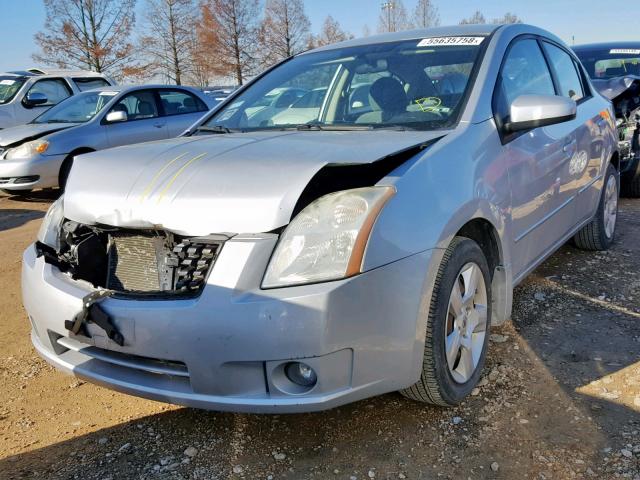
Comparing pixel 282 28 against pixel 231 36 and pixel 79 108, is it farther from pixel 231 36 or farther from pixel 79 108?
pixel 79 108

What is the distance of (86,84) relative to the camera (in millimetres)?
11422

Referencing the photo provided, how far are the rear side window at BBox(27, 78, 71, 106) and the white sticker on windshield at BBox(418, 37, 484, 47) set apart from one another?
928cm

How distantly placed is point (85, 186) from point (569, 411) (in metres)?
2.20

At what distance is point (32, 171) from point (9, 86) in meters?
4.49

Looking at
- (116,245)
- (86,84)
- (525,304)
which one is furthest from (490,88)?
(86,84)

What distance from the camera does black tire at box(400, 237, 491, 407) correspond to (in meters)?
2.22

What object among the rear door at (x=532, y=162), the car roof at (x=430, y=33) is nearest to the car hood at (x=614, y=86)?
the rear door at (x=532, y=162)

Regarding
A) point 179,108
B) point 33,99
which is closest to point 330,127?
point 179,108

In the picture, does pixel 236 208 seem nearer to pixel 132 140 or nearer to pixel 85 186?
pixel 85 186

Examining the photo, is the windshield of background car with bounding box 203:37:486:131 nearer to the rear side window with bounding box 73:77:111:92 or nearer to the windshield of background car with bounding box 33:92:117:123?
the windshield of background car with bounding box 33:92:117:123

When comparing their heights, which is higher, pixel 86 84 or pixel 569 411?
pixel 86 84

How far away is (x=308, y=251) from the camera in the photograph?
6.50ft

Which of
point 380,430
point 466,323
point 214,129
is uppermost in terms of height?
point 214,129

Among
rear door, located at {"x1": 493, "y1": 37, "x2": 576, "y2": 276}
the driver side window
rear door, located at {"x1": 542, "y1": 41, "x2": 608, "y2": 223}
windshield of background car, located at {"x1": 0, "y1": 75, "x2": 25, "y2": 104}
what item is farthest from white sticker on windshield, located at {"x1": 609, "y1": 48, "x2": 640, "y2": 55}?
windshield of background car, located at {"x1": 0, "y1": 75, "x2": 25, "y2": 104}
